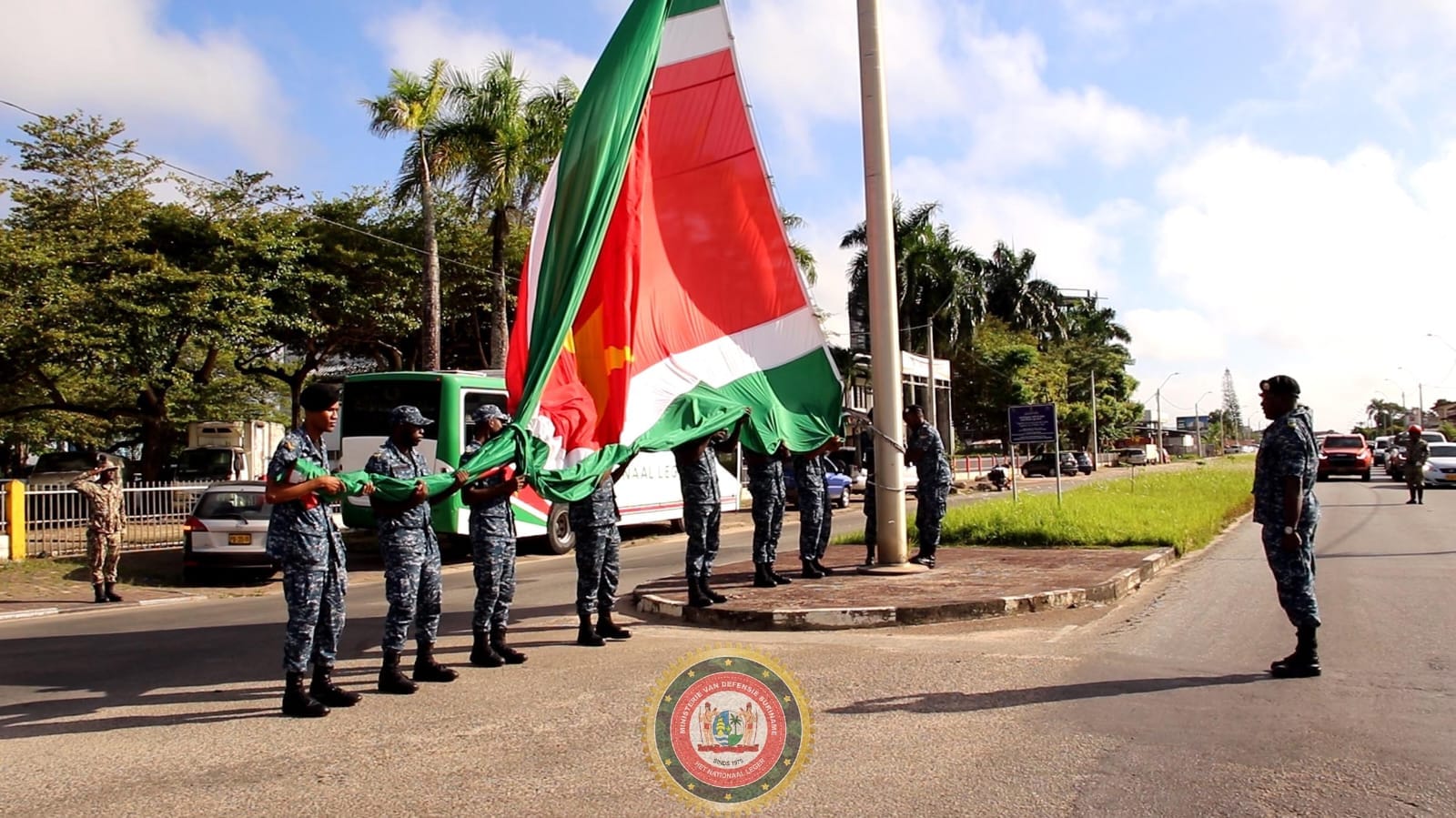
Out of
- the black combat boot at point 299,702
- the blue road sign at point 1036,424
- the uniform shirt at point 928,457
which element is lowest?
the black combat boot at point 299,702

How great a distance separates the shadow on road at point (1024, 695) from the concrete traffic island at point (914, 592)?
2.77 m

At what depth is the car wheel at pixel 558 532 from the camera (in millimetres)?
18250

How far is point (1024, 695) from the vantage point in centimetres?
632

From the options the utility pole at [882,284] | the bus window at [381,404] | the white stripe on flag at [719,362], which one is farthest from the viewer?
the bus window at [381,404]

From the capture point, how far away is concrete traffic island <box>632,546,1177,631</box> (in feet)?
30.4

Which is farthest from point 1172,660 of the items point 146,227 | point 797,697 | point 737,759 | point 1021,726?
point 146,227

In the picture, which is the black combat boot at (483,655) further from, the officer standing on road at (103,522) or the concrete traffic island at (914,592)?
the officer standing on road at (103,522)

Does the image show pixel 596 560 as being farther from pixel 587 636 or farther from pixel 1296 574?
pixel 1296 574

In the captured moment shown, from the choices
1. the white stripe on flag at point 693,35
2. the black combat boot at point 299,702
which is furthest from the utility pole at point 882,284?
the black combat boot at point 299,702

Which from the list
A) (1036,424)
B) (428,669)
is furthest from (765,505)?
(1036,424)

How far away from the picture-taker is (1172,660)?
728 cm

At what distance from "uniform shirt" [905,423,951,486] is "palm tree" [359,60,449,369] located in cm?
1297

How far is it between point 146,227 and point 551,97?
10047 millimetres

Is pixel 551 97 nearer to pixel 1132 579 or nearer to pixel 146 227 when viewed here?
pixel 146 227
